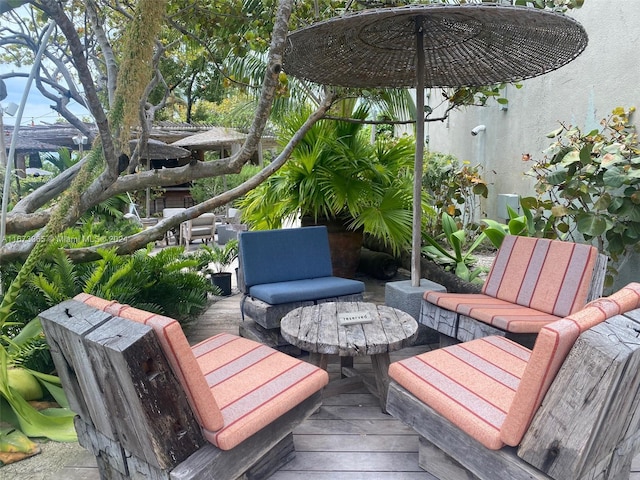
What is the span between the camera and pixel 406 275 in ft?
19.5

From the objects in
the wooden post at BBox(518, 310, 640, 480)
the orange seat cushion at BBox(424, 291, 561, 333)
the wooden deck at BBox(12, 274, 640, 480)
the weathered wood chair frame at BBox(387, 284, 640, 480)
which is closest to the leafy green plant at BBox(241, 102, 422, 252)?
the orange seat cushion at BBox(424, 291, 561, 333)

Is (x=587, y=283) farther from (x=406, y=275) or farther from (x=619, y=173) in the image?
(x=406, y=275)

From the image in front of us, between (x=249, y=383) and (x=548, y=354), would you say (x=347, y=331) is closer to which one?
(x=249, y=383)

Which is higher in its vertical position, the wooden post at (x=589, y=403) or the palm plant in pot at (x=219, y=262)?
the wooden post at (x=589, y=403)

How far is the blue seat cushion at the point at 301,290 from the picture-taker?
10.9 feet

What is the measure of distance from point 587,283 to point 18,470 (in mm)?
3369

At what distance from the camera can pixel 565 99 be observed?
14.5ft

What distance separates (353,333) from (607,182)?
2.23 metres

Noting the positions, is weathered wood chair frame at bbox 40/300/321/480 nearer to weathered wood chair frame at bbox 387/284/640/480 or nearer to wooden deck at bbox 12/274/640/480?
wooden deck at bbox 12/274/640/480

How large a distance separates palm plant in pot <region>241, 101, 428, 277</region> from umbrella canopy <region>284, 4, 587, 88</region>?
1070 mm

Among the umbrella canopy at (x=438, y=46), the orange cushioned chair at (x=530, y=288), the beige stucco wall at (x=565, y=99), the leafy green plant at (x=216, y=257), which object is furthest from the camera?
the leafy green plant at (x=216, y=257)

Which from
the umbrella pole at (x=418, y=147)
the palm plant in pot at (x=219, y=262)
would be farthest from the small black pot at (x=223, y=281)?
the umbrella pole at (x=418, y=147)

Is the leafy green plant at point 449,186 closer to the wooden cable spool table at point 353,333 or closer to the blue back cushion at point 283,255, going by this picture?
the blue back cushion at point 283,255

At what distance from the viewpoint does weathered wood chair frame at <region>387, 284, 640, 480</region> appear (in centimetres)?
123
